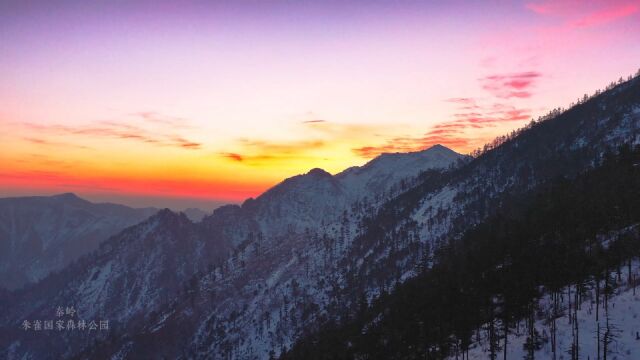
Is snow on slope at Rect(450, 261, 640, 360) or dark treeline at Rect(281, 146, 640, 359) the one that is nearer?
snow on slope at Rect(450, 261, 640, 360)

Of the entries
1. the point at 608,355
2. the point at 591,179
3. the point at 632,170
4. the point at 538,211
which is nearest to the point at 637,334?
the point at 608,355

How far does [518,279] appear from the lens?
88.4m

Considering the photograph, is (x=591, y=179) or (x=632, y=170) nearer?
(x=632, y=170)

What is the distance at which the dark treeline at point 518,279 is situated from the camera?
8319 centimetres

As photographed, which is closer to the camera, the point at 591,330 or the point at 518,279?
the point at 591,330

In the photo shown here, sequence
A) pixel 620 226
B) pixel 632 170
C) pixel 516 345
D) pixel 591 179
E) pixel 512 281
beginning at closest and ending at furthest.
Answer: pixel 516 345 → pixel 512 281 → pixel 620 226 → pixel 632 170 → pixel 591 179

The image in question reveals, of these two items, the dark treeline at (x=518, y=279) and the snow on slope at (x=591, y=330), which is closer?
the snow on slope at (x=591, y=330)

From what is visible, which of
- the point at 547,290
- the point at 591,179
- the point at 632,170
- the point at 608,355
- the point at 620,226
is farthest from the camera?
the point at 591,179

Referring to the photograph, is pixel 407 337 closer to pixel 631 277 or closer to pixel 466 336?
pixel 466 336

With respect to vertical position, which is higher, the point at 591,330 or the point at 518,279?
the point at 518,279

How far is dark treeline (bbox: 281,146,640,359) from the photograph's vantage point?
3275 inches

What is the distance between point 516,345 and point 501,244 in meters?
50.8

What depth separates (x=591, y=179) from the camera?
581ft

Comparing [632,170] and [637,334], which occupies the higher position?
[632,170]
